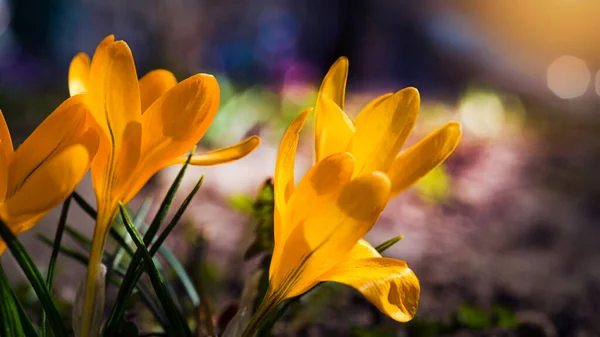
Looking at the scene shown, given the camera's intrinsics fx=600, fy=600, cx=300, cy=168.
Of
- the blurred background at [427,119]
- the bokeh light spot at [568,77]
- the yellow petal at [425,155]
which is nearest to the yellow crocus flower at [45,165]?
the yellow petal at [425,155]

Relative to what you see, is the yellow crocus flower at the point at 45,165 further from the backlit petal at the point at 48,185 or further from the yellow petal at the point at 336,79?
the yellow petal at the point at 336,79

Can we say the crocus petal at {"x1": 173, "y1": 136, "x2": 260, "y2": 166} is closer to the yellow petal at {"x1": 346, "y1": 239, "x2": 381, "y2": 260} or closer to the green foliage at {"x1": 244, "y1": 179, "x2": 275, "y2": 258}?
the yellow petal at {"x1": 346, "y1": 239, "x2": 381, "y2": 260}

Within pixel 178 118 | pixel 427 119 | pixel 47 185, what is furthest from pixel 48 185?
pixel 427 119

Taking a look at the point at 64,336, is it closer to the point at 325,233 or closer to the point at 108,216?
the point at 108,216

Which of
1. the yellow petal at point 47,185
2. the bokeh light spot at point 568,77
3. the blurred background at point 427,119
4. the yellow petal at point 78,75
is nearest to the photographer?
the yellow petal at point 47,185

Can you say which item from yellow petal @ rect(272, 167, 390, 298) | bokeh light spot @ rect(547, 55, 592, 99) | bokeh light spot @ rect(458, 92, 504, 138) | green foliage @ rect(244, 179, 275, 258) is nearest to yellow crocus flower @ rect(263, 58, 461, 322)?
yellow petal @ rect(272, 167, 390, 298)
